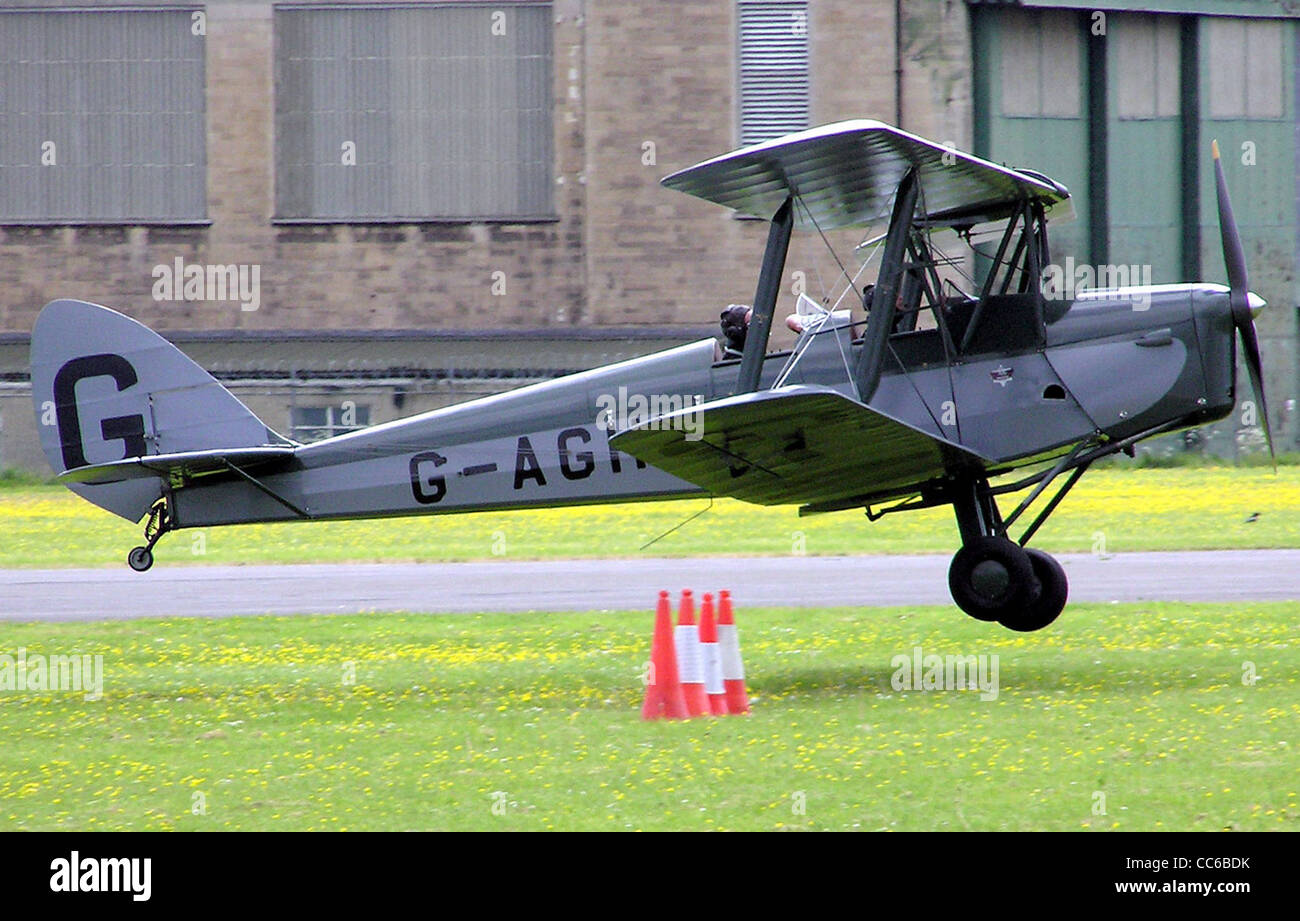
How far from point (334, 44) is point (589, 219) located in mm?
6819

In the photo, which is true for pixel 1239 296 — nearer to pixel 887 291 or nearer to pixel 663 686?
pixel 887 291

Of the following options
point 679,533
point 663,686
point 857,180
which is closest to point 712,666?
point 663,686

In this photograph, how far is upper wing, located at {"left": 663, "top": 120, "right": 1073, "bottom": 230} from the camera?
9.68 meters

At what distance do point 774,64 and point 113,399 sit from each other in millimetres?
24644

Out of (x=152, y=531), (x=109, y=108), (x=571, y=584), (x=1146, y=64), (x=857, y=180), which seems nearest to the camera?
(x=857, y=180)

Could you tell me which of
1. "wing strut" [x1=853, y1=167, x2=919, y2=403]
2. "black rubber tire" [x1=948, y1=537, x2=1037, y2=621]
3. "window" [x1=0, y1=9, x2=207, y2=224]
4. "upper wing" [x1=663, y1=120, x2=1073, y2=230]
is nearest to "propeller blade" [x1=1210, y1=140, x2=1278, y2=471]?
"upper wing" [x1=663, y1=120, x2=1073, y2=230]

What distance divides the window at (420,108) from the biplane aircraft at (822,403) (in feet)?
77.9

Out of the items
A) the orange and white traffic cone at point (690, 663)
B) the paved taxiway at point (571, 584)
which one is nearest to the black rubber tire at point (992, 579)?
the orange and white traffic cone at point (690, 663)

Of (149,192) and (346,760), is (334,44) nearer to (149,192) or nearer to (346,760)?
(149,192)

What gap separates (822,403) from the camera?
358 inches

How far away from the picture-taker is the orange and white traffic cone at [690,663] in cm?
953

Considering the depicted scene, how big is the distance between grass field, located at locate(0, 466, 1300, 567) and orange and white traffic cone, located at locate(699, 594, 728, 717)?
8.46m

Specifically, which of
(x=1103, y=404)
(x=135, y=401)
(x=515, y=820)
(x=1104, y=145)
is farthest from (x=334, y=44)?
(x=515, y=820)

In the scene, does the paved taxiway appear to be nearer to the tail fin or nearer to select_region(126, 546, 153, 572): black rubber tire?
the tail fin
